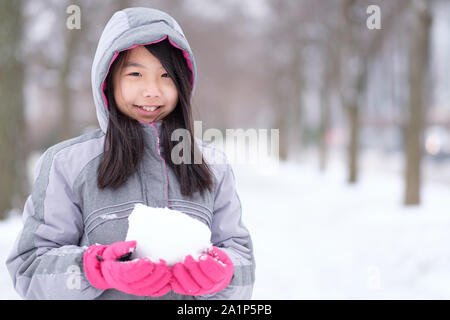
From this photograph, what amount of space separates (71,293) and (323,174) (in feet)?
47.9

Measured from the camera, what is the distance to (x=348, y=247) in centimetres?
602

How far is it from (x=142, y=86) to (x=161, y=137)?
0.21 m

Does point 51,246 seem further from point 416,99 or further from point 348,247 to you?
point 416,99

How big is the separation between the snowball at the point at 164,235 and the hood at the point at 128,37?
0.50 metres

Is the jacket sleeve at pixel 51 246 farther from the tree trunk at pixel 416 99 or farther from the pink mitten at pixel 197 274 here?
the tree trunk at pixel 416 99

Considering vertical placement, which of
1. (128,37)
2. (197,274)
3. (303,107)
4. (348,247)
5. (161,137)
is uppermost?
(128,37)

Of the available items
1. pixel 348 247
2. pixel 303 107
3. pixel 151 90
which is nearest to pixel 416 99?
pixel 348 247

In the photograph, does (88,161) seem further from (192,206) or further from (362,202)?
(362,202)

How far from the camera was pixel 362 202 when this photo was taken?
8.78 m

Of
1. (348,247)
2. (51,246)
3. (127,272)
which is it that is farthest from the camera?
(348,247)

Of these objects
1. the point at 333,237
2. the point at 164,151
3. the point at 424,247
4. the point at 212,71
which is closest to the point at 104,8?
the point at 212,71

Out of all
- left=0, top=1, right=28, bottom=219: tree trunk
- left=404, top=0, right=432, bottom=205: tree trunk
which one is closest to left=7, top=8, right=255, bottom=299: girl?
left=0, top=1, right=28, bottom=219: tree trunk

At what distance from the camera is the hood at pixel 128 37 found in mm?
1597

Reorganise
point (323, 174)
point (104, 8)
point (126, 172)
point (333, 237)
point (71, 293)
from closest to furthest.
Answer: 1. point (71, 293)
2. point (126, 172)
3. point (333, 237)
4. point (104, 8)
5. point (323, 174)
